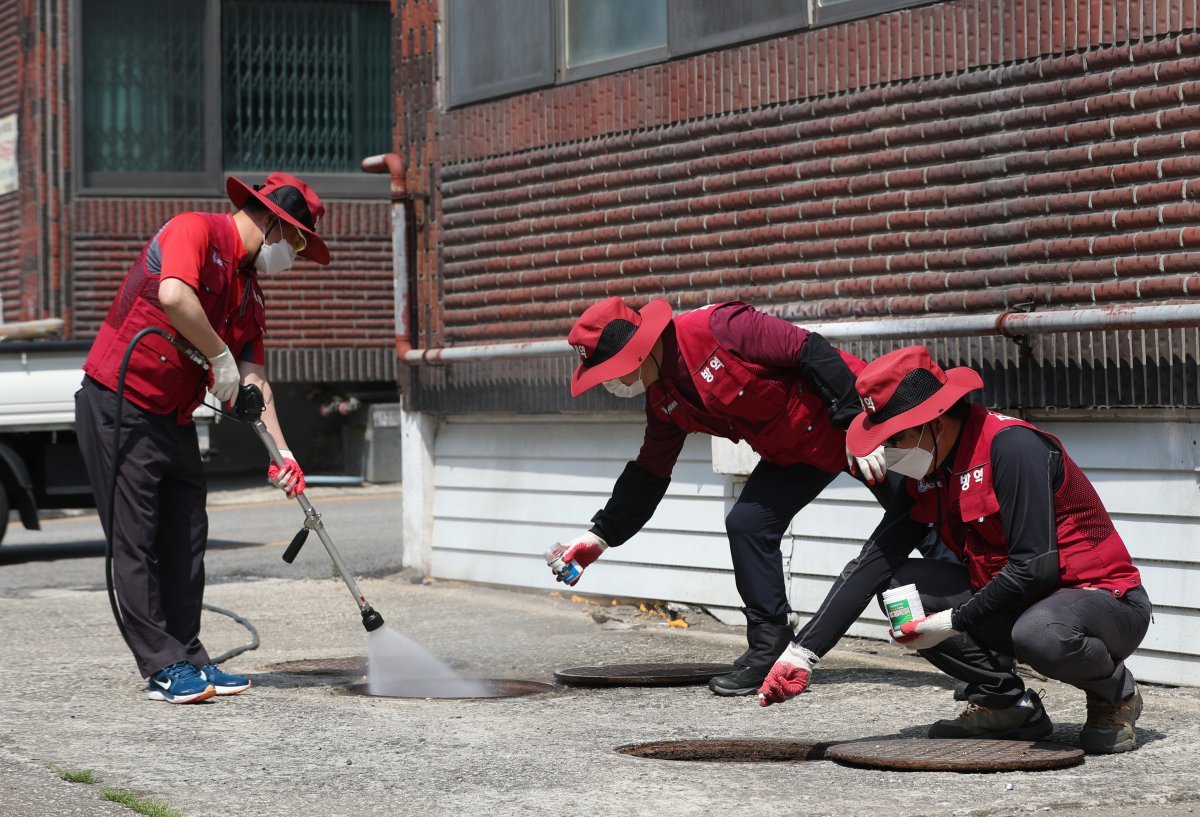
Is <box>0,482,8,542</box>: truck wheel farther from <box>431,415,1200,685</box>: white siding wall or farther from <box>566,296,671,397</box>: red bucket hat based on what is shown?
<box>566,296,671,397</box>: red bucket hat

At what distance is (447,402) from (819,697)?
431 cm

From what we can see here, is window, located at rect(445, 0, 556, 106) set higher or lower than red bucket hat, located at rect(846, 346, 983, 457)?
higher

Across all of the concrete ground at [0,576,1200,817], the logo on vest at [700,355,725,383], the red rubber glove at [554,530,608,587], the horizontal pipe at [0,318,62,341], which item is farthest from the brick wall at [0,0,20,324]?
the logo on vest at [700,355,725,383]

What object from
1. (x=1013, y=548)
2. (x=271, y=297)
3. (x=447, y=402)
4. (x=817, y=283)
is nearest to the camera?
(x=1013, y=548)

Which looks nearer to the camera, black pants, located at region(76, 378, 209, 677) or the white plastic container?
the white plastic container

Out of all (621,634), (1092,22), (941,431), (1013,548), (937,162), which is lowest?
(621,634)

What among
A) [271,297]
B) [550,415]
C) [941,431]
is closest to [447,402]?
[550,415]

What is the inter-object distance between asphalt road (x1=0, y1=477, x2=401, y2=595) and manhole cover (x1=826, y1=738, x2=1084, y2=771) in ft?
19.3

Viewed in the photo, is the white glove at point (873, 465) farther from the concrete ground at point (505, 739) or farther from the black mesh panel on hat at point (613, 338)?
the black mesh panel on hat at point (613, 338)

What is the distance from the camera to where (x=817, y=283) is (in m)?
7.80

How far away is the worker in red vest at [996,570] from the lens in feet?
15.7

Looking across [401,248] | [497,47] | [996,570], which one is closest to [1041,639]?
[996,570]

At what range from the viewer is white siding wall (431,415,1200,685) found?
6332 millimetres

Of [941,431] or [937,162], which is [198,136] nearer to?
[937,162]
